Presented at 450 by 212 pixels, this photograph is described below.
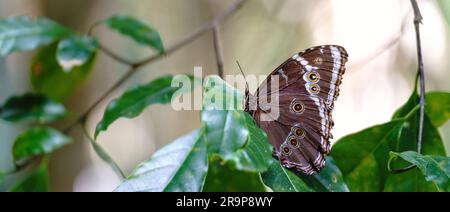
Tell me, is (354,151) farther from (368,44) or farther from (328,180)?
(368,44)

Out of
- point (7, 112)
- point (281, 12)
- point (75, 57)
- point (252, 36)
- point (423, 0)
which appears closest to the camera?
point (75, 57)

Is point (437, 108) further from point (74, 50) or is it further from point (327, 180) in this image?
point (74, 50)

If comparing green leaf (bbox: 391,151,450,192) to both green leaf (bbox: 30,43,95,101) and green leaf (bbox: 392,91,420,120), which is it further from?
green leaf (bbox: 30,43,95,101)

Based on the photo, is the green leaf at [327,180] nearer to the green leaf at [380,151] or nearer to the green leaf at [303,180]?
the green leaf at [303,180]

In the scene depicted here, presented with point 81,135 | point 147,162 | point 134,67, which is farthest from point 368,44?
point 147,162

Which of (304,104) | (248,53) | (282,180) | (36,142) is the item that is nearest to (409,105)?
(304,104)

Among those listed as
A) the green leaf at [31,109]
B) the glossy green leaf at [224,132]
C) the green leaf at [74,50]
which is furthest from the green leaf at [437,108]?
the green leaf at [31,109]
